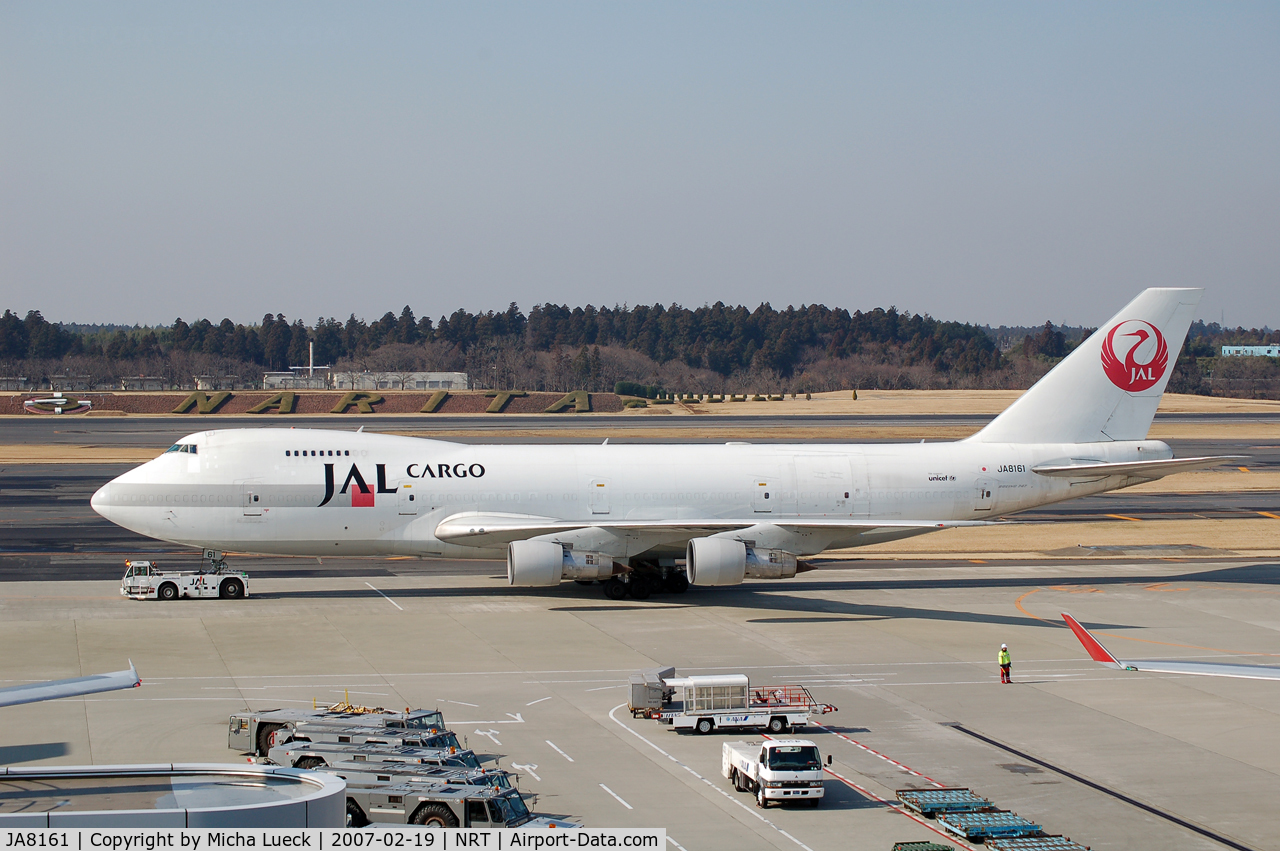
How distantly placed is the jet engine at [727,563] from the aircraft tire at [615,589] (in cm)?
369

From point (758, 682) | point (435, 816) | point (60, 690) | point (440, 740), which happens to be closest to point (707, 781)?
point (440, 740)

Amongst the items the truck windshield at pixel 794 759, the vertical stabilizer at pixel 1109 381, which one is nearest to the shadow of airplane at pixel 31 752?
the truck windshield at pixel 794 759

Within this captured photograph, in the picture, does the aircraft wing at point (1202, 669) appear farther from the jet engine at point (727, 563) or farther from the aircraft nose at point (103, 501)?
the aircraft nose at point (103, 501)

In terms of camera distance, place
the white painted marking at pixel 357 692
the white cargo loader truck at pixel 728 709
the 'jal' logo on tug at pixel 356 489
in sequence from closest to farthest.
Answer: the white cargo loader truck at pixel 728 709, the white painted marking at pixel 357 692, the 'jal' logo on tug at pixel 356 489

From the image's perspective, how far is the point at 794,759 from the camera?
22984mm

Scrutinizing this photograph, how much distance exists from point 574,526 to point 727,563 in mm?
5855

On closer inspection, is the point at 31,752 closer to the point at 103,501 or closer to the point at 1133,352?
the point at 103,501

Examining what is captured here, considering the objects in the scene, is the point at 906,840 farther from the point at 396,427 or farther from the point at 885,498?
the point at 396,427

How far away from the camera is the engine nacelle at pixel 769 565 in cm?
4303

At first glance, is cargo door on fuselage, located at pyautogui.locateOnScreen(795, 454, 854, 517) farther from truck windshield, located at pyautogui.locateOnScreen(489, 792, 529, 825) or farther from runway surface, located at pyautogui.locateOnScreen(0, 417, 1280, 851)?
truck windshield, located at pyautogui.locateOnScreen(489, 792, 529, 825)

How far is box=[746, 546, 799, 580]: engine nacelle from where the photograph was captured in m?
43.0

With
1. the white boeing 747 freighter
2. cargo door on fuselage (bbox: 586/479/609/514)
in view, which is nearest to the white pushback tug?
the white boeing 747 freighter

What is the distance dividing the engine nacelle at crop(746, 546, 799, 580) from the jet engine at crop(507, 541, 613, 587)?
510cm

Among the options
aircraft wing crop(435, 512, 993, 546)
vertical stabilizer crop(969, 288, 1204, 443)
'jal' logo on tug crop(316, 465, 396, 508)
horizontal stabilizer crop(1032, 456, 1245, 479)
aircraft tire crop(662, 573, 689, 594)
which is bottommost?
aircraft tire crop(662, 573, 689, 594)
